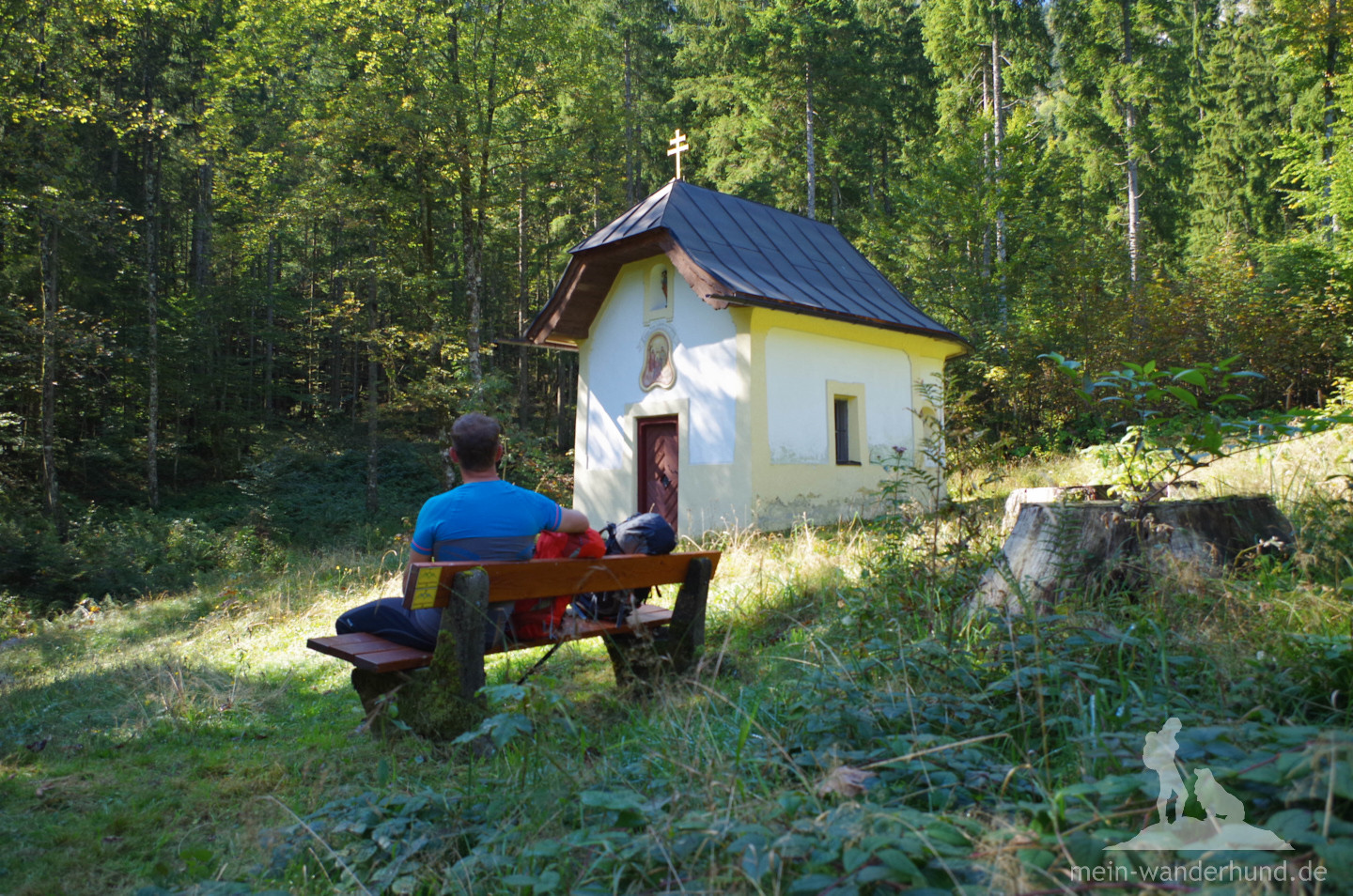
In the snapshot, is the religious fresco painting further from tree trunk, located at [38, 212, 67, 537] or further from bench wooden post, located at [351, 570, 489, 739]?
tree trunk, located at [38, 212, 67, 537]

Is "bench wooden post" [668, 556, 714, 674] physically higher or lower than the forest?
lower

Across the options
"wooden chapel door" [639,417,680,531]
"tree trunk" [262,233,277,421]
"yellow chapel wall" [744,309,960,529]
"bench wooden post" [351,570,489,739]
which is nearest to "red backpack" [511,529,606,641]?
"bench wooden post" [351,570,489,739]

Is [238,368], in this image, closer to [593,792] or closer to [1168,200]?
[593,792]

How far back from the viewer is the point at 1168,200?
2444cm

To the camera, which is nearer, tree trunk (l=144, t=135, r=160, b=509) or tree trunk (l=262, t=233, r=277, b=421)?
tree trunk (l=144, t=135, r=160, b=509)

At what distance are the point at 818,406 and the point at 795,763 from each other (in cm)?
1013

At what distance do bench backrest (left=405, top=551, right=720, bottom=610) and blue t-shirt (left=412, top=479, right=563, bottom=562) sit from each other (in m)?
0.32

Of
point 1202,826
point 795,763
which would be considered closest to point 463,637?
point 795,763

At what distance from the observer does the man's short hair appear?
3793 mm

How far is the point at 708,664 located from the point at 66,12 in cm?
1532

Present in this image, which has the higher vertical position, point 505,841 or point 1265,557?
point 1265,557

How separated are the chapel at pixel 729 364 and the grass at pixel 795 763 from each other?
258 inches

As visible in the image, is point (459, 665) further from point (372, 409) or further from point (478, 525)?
point (372, 409)

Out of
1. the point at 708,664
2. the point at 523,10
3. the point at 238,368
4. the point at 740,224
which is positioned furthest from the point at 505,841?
the point at 238,368
